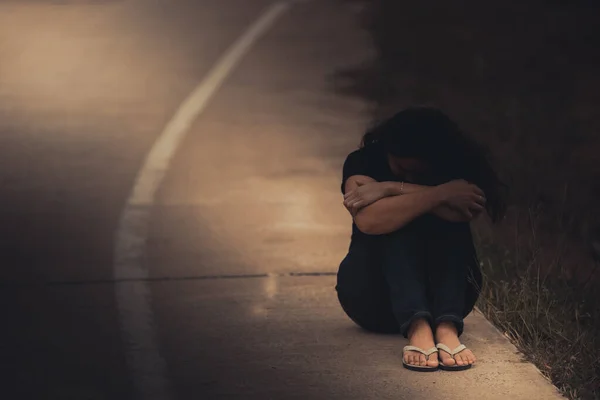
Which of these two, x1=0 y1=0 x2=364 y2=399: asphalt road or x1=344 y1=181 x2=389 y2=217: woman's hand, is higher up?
x1=344 y1=181 x2=389 y2=217: woman's hand

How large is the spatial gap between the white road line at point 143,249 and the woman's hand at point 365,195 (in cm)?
106

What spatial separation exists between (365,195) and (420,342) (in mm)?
678

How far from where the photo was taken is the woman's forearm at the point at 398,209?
6.08 meters

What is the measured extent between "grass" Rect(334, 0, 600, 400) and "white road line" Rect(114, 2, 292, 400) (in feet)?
4.71

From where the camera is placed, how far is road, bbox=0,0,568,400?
6.10 m

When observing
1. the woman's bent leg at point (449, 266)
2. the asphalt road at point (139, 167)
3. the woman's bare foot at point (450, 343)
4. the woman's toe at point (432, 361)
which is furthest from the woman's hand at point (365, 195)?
the asphalt road at point (139, 167)

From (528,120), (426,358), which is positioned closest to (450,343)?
(426,358)

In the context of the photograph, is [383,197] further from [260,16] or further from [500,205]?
[260,16]

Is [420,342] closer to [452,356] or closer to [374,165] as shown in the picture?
[452,356]

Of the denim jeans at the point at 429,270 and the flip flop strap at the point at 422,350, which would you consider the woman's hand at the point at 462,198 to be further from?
the flip flop strap at the point at 422,350

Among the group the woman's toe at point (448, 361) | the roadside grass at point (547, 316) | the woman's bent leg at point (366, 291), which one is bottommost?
the roadside grass at point (547, 316)

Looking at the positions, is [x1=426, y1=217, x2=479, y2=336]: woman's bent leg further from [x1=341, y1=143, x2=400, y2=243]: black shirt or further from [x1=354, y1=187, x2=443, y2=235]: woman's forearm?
[x1=341, y1=143, x2=400, y2=243]: black shirt

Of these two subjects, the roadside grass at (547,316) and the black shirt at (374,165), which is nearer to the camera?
the roadside grass at (547,316)

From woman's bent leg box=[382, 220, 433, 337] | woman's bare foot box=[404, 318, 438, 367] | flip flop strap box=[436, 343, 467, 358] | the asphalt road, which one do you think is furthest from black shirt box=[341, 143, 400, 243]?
the asphalt road
